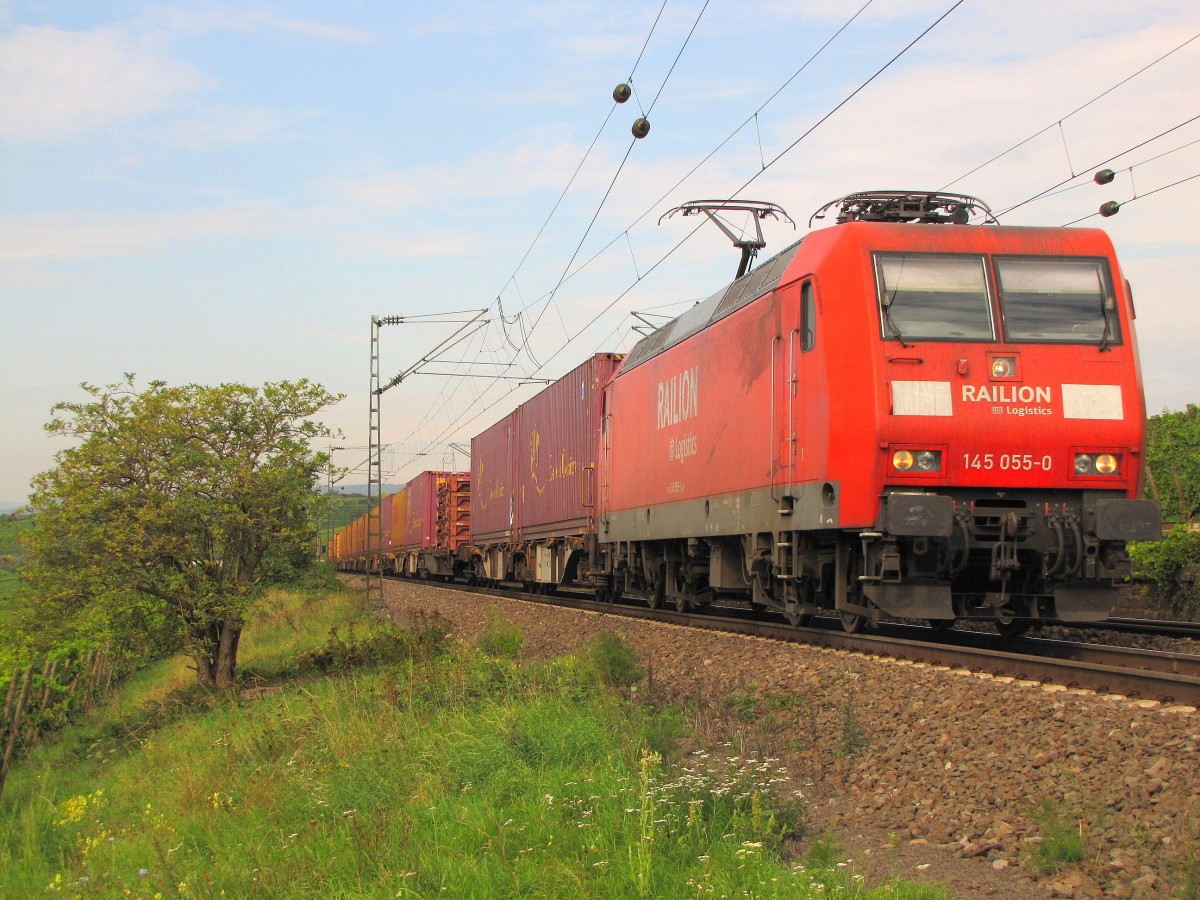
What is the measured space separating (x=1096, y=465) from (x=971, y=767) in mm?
4168

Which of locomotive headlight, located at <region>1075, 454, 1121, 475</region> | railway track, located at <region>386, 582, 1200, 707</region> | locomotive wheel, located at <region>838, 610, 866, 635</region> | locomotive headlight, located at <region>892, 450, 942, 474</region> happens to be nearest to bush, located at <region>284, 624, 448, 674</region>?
railway track, located at <region>386, 582, 1200, 707</region>

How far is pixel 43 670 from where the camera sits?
18.2 meters

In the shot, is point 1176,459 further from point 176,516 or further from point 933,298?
point 176,516

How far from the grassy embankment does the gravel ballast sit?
0.36m

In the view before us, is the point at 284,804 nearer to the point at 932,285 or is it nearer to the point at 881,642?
the point at 881,642

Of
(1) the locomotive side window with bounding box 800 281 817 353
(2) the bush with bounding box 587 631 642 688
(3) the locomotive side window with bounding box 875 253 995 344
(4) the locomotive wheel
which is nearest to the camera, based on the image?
(3) the locomotive side window with bounding box 875 253 995 344

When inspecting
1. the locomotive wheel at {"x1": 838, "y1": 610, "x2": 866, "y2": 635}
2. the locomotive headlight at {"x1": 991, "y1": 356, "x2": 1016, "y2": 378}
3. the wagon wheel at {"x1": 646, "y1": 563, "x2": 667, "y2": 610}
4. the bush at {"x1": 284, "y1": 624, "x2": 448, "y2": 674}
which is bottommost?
the bush at {"x1": 284, "y1": 624, "x2": 448, "y2": 674}

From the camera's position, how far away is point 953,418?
28.9ft

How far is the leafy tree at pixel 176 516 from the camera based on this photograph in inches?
496

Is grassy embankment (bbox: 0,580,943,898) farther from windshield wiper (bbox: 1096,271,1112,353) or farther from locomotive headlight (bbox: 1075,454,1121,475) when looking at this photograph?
windshield wiper (bbox: 1096,271,1112,353)

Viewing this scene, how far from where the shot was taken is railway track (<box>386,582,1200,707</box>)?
6.63 m

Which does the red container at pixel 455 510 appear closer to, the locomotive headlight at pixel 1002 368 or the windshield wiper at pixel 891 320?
the windshield wiper at pixel 891 320

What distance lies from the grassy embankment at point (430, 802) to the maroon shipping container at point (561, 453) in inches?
274

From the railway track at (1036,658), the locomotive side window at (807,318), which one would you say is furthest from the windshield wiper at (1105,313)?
the railway track at (1036,658)
